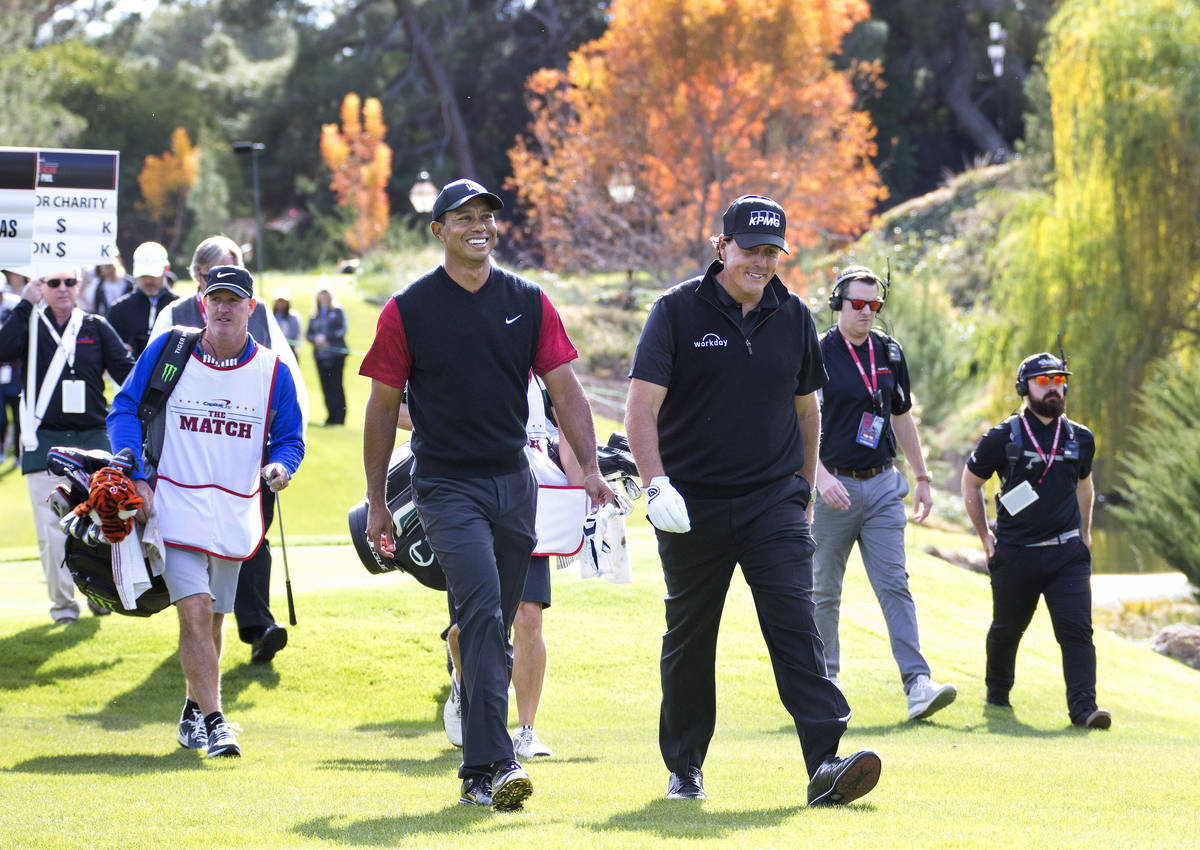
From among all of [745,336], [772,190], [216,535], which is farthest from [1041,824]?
[772,190]

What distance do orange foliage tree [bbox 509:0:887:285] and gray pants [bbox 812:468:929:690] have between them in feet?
78.2

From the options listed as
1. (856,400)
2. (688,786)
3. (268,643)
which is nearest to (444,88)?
(268,643)

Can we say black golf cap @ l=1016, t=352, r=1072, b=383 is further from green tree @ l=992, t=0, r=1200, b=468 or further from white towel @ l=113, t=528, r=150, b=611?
green tree @ l=992, t=0, r=1200, b=468

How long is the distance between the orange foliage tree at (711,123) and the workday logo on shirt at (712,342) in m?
26.9

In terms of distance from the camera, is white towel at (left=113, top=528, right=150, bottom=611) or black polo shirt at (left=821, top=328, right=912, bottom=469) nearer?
white towel at (left=113, top=528, right=150, bottom=611)

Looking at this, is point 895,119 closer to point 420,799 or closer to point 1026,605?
point 1026,605

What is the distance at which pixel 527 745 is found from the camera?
7.55m

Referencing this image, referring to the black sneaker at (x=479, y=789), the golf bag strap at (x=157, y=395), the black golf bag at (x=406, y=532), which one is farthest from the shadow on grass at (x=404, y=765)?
the golf bag strap at (x=157, y=395)

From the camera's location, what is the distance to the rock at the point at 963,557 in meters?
20.7

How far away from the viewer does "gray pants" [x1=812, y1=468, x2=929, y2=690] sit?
917cm

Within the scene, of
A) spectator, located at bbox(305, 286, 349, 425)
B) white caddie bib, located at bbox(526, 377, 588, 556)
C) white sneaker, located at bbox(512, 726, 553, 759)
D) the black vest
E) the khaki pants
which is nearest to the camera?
the black vest

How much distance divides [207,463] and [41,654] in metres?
3.01

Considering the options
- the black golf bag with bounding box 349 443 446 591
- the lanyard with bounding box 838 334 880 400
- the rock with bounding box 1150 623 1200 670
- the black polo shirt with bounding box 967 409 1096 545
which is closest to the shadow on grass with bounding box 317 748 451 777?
the black golf bag with bounding box 349 443 446 591

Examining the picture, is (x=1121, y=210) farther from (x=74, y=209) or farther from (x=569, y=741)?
(x=74, y=209)
